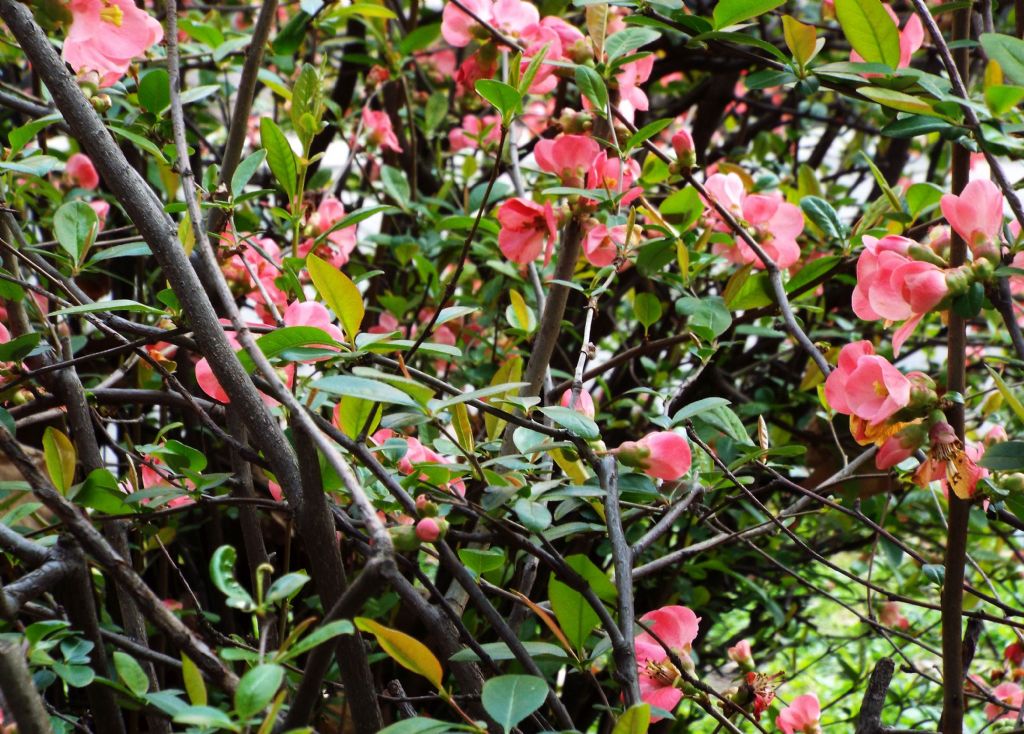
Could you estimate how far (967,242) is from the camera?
0.65 m

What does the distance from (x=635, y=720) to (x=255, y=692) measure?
208 millimetres

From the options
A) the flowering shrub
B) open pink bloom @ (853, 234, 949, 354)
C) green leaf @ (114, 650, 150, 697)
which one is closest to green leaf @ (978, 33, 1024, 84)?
the flowering shrub

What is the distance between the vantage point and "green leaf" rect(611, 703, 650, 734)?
0.52 metres

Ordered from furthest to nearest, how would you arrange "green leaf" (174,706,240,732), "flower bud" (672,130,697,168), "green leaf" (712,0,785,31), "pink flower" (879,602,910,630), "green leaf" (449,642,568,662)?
"pink flower" (879,602,910,630) → "flower bud" (672,130,697,168) → "green leaf" (712,0,785,31) → "green leaf" (449,642,568,662) → "green leaf" (174,706,240,732)

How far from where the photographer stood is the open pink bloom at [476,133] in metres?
1.37

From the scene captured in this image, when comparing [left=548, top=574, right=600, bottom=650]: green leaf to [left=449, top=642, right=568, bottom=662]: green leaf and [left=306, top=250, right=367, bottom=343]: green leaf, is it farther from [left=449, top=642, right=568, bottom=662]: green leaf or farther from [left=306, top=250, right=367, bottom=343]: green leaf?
[left=306, top=250, right=367, bottom=343]: green leaf

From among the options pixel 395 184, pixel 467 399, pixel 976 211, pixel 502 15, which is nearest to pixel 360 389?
pixel 467 399

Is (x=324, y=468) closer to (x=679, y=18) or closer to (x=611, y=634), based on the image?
(x=611, y=634)

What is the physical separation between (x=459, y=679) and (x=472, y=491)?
0.86 feet

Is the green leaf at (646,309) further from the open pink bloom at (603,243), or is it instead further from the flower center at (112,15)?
the flower center at (112,15)

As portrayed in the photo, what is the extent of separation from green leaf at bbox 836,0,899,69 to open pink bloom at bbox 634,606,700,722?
451mm

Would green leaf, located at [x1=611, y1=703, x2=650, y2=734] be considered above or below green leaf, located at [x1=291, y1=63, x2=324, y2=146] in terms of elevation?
below

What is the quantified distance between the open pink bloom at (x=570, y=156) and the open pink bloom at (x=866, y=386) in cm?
36

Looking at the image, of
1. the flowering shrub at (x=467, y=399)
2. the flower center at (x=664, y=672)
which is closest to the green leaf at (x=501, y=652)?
the flowering shrub at (x=467, y=399)
